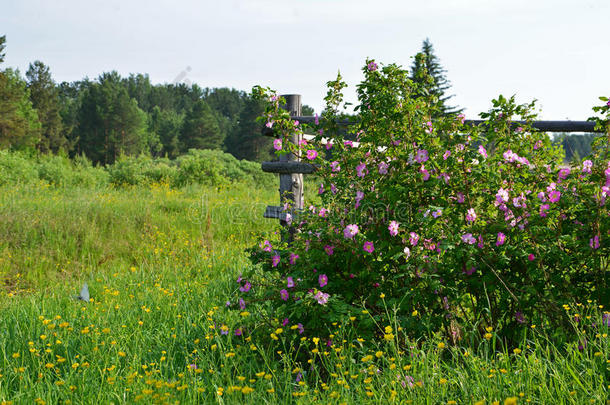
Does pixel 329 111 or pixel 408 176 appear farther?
pixel 329 111

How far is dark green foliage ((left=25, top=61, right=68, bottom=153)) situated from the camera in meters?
48.2

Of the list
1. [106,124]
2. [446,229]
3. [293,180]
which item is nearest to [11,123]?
[106,124]

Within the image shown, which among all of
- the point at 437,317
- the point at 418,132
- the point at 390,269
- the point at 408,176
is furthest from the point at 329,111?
the point at 437,317

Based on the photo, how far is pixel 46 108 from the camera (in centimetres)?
4847

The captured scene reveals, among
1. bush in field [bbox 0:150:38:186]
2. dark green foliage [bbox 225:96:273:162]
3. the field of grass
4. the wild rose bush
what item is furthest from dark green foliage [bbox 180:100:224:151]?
the wild rose bush

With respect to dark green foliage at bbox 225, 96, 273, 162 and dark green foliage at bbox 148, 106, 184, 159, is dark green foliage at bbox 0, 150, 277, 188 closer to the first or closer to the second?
dark green foliage at bbox 225, 96, 273, 162

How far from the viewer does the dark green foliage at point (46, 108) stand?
1898 inches

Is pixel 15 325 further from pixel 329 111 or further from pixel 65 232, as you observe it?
pixel 65 232

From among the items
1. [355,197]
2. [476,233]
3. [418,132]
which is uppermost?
[418,132]

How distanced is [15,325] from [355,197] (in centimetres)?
284

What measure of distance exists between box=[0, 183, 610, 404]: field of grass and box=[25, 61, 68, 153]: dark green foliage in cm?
4548

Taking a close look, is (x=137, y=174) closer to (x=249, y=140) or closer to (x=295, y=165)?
(x=295, y=165)

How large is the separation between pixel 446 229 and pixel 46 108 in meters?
54.5

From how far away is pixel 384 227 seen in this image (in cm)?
269
